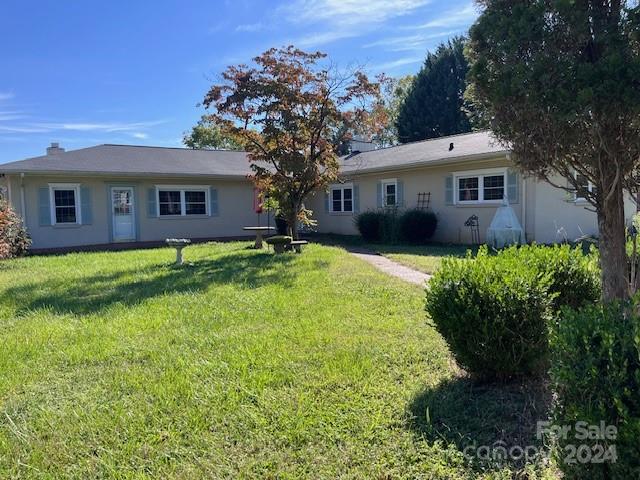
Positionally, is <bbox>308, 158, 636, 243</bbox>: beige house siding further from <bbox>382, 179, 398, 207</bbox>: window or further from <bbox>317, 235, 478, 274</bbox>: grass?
<bbox>317, 235, 478, 274</bbox>: grass

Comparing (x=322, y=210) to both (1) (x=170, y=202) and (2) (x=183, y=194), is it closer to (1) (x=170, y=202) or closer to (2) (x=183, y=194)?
(2) (x=183, y=194)

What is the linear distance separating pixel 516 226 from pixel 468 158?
2.48 meters

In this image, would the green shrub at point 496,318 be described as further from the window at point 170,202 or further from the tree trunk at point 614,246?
the window at point 170,202

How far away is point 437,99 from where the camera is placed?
101 ft

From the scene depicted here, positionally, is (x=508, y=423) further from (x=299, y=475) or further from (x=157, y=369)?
(x=157, y=369)

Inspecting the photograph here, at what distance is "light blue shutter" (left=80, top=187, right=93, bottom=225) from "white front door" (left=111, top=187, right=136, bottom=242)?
808 mm

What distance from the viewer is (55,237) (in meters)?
15.7

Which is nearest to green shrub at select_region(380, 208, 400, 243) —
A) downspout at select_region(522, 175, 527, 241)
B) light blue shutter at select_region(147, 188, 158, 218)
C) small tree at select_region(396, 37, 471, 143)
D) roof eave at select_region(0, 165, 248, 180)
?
downspout at select_region(522, 175, 527, 241)

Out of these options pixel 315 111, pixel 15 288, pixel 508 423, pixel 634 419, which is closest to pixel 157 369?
pixel 508 423

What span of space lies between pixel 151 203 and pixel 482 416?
16294mm

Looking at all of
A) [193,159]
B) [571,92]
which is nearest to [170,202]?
[193,159]

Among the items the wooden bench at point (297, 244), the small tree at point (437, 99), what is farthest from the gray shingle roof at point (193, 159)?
the small tree at point (437, 99)

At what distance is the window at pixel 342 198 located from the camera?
19.2 metres

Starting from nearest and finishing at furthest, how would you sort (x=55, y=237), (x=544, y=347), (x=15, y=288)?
1. (x=544, y=347)
2. (x=15, y=288)
3. (x=55, y=237)
